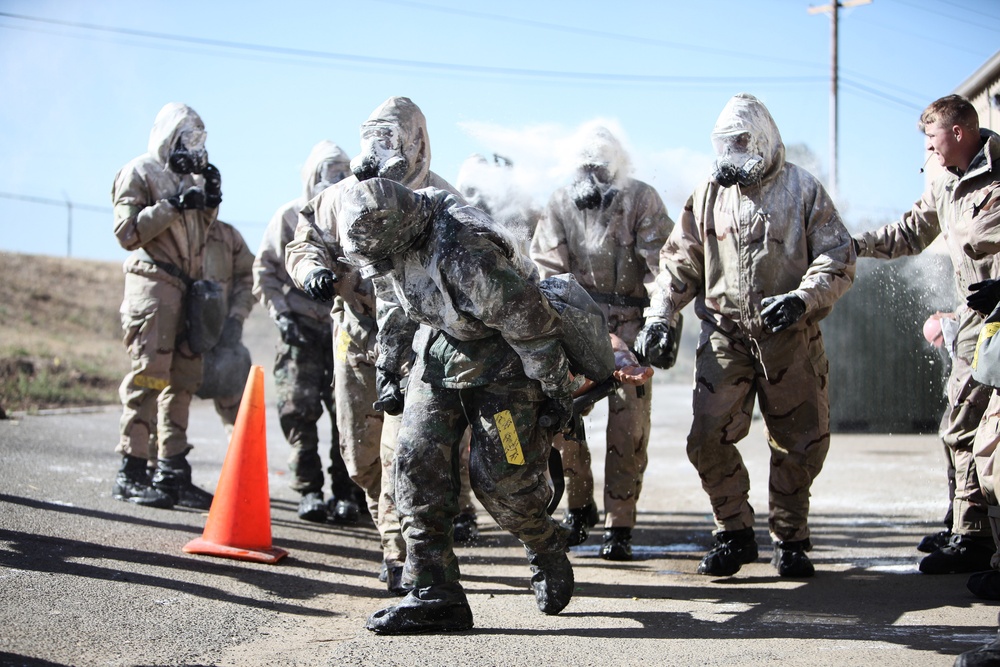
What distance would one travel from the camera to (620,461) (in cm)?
611

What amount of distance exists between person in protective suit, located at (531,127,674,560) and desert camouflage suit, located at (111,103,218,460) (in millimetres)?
2386

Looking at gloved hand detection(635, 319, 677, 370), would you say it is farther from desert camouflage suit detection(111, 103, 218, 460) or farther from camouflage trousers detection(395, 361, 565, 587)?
desert camouflage suit detection(111, 103, 218, 460)

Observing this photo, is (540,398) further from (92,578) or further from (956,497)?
(956,497)

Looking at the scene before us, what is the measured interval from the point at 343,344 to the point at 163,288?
1954 millimetres

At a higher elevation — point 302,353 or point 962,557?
point 302,353

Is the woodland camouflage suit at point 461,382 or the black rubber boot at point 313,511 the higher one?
the woodland camouflage suit at point 461,382

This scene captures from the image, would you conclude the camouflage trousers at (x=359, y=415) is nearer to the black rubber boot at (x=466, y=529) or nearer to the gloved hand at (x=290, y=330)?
the black rubber boot at (x=466, y=529)

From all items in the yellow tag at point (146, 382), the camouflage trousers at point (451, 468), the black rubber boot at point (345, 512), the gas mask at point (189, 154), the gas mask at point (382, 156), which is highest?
the gas mask at point (189, 154)

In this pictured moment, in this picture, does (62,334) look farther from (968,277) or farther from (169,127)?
(968,277)

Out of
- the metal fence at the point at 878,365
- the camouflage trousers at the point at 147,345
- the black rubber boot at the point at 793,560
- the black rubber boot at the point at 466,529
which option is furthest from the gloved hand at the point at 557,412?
the metal fence at the point at 878,365

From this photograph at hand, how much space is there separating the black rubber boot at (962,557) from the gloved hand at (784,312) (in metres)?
1.47

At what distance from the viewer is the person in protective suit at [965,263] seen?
17.1 feet

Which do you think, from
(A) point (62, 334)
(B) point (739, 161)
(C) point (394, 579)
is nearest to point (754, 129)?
(B) point (739, 161)

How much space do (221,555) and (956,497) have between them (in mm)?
3810
